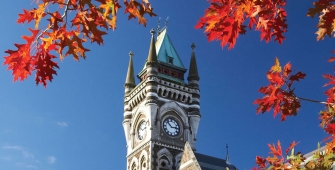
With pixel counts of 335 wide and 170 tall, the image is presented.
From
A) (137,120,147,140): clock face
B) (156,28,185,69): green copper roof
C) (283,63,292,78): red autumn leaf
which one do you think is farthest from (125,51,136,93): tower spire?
(283,63,292,78): red autumn leaf

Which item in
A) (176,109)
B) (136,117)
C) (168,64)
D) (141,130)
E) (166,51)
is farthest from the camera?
(166,51)

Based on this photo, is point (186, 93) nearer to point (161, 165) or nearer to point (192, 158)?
point (161, 165)

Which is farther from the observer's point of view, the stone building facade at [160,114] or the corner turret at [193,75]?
the corner turret at [193,75]

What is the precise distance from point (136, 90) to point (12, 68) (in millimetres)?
35501

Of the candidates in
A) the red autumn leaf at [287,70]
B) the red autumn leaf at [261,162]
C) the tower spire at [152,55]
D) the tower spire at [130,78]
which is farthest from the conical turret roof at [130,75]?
the red autumn leaf at [287,70]

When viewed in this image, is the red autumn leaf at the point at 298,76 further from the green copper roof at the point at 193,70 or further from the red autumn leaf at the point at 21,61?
the green copper roof at the point at 193,70

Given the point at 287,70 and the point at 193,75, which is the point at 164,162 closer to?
the point at 193,75

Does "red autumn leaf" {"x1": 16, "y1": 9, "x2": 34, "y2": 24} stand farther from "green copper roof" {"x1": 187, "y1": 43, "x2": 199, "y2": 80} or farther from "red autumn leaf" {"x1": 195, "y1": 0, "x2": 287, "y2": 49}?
"green copper roof" {"x1": 187, "y1": 43, "x2": 199, "y2": 80}

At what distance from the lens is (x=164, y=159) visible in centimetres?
3550

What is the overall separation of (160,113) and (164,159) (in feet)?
12.6

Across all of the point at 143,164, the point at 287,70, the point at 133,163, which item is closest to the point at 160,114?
the point at 143,164

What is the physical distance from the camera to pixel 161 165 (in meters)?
35.2

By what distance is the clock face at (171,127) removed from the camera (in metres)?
37.2

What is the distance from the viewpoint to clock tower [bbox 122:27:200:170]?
3572 cm
